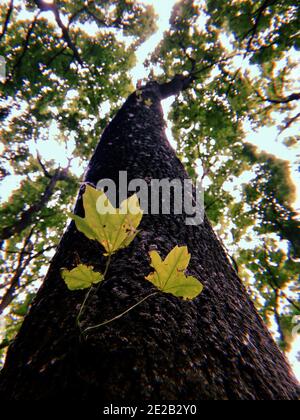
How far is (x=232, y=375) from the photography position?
2.46 ft

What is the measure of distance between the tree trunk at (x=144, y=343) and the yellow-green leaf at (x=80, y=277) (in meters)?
0.05

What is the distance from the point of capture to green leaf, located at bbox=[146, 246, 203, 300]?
62cm

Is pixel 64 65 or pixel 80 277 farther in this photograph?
pixel 64 65

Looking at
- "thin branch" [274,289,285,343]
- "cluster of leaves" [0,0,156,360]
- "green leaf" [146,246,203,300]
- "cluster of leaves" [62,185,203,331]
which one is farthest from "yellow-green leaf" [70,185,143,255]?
"thin branch" [274,289,285,343]

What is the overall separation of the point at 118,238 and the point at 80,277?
14 centimetres

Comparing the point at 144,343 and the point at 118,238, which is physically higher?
the point at 118,238

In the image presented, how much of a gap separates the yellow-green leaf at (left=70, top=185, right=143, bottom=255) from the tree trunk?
8 centimetres

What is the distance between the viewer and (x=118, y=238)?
0.61 metres

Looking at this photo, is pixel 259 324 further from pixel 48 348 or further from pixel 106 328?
pixel 48 348

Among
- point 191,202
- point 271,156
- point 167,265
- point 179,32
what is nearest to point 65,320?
point 167,265

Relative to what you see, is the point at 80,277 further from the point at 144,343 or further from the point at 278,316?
the point at 278,316

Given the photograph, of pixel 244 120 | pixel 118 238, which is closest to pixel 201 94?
pixel 244 120

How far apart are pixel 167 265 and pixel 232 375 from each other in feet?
1.42

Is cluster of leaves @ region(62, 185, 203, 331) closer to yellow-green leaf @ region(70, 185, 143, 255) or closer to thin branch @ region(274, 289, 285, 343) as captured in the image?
yellow-green leaf @ region(70, 185, 143, 255)
